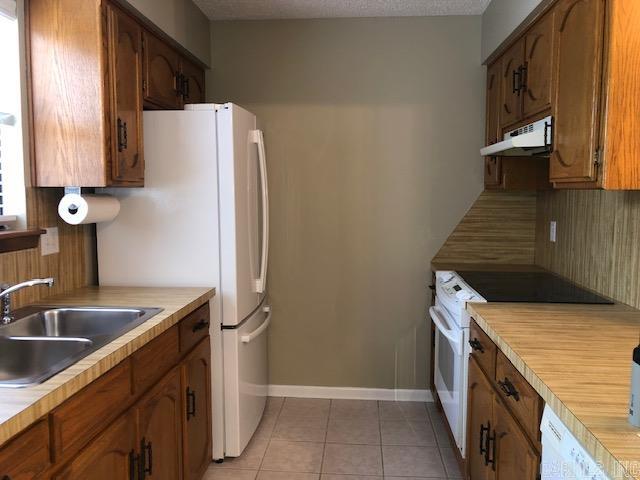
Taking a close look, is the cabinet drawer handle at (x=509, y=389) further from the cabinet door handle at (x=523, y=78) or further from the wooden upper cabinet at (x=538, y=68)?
the cabinet door handle at (x=523, y=78)

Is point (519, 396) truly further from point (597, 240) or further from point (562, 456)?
point (597, 240)

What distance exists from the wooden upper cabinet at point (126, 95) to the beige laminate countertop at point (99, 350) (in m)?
0.51

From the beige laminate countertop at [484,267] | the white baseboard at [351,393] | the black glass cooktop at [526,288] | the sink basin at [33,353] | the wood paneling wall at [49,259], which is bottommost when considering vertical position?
the white baseboard at [351,393]

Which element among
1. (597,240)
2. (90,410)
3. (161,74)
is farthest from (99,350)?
(597,240)

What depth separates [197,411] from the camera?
7.49 feet

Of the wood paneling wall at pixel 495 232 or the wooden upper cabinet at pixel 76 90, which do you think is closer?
the wooden upper cabinet at pixel 76 90

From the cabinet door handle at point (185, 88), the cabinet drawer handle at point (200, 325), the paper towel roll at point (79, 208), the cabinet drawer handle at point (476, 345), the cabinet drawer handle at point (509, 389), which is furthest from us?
the cabinet door handle at point (185, 88)

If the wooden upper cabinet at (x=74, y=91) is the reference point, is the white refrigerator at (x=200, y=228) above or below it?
below

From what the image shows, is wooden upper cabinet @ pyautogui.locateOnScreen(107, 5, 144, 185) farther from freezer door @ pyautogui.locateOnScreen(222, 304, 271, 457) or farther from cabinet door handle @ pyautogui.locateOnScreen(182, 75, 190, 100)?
freezer door @ pyautogui.locateOnScreen(222, 304, 271, 457)

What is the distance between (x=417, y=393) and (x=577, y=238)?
1429mm

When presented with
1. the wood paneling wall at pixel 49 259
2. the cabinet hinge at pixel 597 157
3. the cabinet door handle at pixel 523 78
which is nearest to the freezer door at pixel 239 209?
the wood paneling wall at pixel 49 259

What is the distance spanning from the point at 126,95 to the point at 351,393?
7.46 ft

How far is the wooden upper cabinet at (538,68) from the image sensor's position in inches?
83.4

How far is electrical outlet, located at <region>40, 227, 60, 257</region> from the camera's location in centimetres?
216
